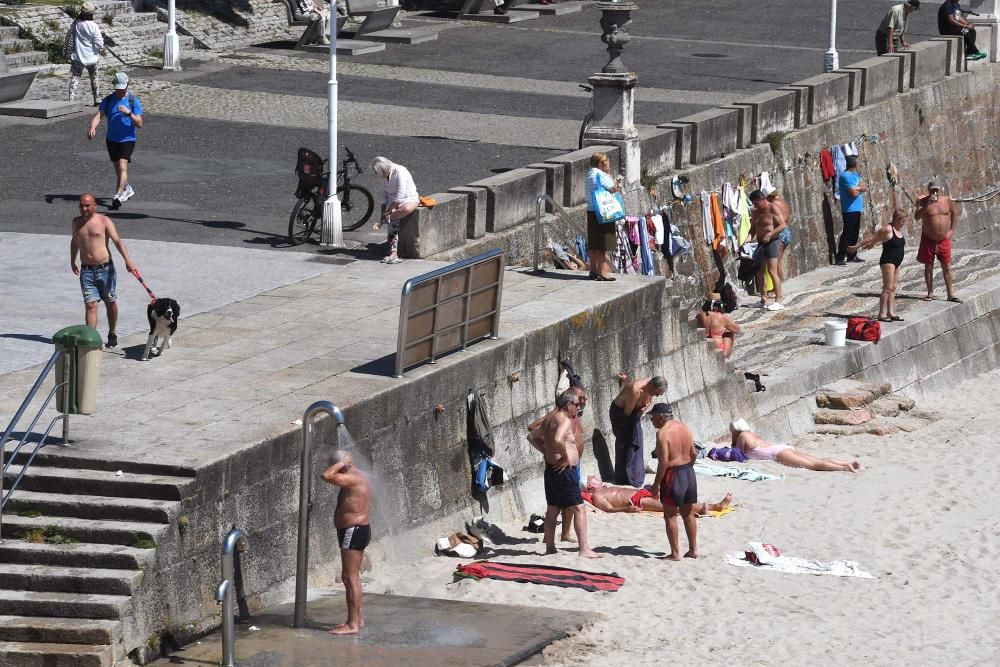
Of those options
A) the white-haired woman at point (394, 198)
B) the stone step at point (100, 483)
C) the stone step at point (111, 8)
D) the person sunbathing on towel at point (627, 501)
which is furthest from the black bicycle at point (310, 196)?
the stone step at point (111, 8)

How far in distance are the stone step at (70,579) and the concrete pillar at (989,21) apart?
2642 centimetres

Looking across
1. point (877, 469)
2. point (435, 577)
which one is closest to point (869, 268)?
point (877, 469)

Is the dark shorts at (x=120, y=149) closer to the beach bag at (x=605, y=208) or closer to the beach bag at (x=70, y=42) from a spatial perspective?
the beach bag at (x=70, y=42)

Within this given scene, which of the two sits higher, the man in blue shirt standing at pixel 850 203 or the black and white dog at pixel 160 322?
the black and white dog at pixel 160 322

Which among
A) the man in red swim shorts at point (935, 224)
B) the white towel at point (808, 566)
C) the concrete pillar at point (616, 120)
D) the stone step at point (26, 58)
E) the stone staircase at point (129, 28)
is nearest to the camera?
the white towel at point (808, 566)

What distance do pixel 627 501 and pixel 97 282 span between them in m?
5.32

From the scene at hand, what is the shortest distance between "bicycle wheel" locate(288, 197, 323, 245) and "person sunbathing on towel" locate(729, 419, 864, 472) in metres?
5.01

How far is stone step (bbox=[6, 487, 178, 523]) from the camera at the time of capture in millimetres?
12570

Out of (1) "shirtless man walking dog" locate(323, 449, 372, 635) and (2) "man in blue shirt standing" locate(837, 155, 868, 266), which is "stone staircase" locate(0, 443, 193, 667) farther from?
(2) "man in blue shirt standing" locate(837, 155, 868, 266)

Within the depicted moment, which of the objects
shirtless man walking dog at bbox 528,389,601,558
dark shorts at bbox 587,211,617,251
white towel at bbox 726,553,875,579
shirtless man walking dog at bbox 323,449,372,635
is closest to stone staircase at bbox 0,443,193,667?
shirtless man walking dog at bbox 323,449,372,635

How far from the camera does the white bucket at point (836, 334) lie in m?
22.9

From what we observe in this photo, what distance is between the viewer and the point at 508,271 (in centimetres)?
1975

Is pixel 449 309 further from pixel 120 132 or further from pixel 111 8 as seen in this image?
pixel 111 8

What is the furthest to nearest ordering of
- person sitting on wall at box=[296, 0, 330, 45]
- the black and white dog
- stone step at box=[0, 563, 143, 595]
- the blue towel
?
person sitting on wall at box=[296, 0, 330, 45] < the blue towel < the black and white dog < stone step at box=[0, 563, 143, 595]
